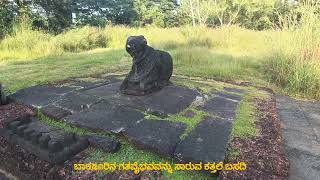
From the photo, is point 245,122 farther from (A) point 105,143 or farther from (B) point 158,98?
(A) point 105,143

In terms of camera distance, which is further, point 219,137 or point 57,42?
point 57,42

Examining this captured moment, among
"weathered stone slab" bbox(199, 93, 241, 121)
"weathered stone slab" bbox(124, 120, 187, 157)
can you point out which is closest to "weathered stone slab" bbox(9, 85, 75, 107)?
"weathered stone slab" bbox(124, 120, 187, 157)

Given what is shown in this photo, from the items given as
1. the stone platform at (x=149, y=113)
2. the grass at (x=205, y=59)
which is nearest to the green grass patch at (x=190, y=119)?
the stone platform at (x=149, y=113)

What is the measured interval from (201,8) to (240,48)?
711 cm

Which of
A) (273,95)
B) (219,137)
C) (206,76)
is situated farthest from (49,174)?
(206,76)

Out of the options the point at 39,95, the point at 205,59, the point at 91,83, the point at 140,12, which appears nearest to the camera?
the point at 39,95

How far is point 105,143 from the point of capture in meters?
2.10

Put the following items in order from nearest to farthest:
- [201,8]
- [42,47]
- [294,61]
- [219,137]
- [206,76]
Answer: [219,137], [294,61], [206,76], [42,47], [201,8]

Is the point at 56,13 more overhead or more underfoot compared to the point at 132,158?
more overhead

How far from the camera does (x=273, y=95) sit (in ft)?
12.3

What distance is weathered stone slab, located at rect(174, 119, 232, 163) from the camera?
1930mm

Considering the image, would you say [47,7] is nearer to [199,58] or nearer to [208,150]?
[199,58]

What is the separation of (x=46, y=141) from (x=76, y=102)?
2.78 ft

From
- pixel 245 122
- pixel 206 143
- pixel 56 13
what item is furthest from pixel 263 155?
pixel 56 13
